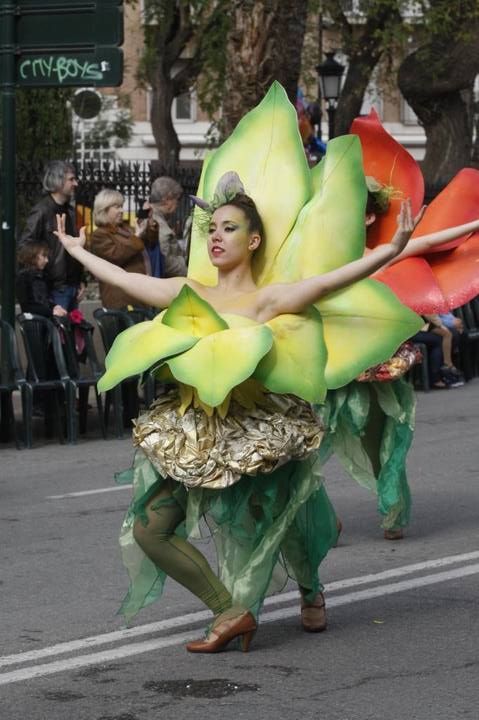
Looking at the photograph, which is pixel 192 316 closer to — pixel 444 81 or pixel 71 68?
pixel 71 68

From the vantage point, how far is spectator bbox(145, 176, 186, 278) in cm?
→ 1442

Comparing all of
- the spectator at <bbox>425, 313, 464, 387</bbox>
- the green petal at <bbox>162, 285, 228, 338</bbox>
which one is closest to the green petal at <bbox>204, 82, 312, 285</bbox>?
the green petal at <bbox>162, 285, 228, 338</bbox>

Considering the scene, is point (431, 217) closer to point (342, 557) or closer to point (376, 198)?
point (376, 198)

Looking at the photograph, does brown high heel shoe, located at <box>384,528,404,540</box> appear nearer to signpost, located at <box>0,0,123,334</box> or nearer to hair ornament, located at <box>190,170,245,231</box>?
hair ornament, located at <box>190,170,245,231</box>

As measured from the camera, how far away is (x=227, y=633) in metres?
6.64

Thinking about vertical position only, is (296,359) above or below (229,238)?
below

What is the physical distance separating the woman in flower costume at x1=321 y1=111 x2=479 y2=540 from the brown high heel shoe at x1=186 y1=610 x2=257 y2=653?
2010 millimetres

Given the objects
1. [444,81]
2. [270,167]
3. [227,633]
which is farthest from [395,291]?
[444,81]

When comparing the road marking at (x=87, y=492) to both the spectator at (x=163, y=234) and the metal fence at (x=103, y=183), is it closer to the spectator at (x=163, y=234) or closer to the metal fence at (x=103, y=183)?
the spectator at (x=163, y=234)

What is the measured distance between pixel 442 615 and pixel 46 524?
3.20m

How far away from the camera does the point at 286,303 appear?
661 centimetres

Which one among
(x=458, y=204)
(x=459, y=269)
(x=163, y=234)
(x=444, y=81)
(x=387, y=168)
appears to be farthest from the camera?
(x=444, y=81)

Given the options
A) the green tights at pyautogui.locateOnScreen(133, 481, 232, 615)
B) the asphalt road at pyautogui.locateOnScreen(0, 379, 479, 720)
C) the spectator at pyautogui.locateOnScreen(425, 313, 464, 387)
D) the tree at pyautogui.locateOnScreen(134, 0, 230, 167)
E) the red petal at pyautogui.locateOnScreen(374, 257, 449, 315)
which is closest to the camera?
the asphalt road at pyautogui.locateOnScreen(0, 379, 479, 720)

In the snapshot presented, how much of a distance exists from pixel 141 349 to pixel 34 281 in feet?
24.7
